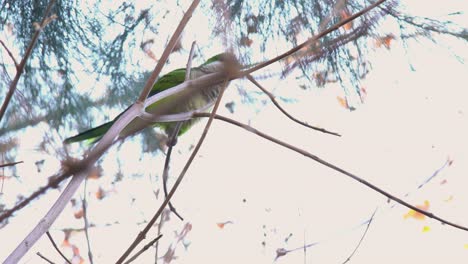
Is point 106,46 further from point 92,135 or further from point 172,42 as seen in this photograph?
point 172,42

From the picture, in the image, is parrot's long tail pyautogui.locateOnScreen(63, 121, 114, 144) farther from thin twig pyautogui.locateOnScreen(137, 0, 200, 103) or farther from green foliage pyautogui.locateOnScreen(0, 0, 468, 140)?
thin twig pyautogui.locateOnScreen(137, 0, 200, 103)

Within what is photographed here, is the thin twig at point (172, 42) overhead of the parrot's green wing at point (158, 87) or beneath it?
beneath

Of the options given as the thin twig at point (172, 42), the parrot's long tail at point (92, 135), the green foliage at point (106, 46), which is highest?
the green foliage at point (106, 46)

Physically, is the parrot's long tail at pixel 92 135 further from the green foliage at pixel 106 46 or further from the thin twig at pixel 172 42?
the thin twig at pixel 172 42

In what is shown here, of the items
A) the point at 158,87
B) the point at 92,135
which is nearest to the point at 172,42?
the point at 92,135

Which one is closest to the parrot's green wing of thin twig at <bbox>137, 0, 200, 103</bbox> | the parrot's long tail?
the parrot's long tail

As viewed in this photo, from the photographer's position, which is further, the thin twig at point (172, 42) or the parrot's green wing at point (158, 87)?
the parrot's green wing at point (158, 87)

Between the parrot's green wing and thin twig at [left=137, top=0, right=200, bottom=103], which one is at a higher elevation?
the parrot's green wing

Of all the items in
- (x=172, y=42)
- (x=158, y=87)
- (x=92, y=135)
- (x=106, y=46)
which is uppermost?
(x=106, y=46)

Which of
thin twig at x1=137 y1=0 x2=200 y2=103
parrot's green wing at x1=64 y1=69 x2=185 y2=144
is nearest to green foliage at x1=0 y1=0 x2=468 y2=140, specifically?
parrot's green wing at x1=64 y1=69 x2=185 y2=144

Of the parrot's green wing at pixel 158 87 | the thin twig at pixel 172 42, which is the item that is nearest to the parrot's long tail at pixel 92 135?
the parrot's green wing at pixel 158 87

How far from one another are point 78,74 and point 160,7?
326 mm

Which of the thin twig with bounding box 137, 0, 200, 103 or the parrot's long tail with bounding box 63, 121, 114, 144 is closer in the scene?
the thin twig with bounding box 137, 0, 200, 103

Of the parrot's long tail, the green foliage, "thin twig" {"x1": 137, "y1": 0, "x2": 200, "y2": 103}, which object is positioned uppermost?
the green foliage
